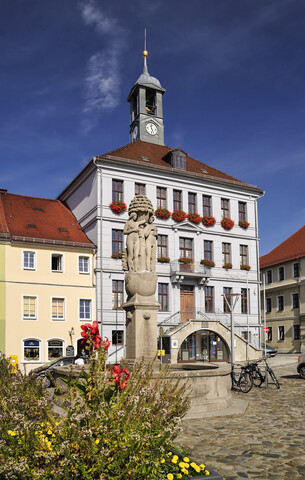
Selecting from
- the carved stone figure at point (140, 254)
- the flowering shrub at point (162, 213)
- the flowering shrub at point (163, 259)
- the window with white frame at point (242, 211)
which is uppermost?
the window with white frame at point (242, 211)

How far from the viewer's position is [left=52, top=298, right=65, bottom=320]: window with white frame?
3194 centimetres

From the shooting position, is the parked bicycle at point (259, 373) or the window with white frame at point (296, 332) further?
the window with white frame at point (296, 332)

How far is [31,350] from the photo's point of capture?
30.4 meters

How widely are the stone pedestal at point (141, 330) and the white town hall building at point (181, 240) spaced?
1878 cm

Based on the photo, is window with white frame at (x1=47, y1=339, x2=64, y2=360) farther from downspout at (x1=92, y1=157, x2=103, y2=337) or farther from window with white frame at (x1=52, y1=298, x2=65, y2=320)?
downspout at (x1=92, y1=157, x2=103, y2=337)

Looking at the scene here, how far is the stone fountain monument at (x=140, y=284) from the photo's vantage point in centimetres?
1310

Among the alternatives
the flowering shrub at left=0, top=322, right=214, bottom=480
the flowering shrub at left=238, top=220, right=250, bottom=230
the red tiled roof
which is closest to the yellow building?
the flowering shrub at left=238, top=220, right=250, bottom=230

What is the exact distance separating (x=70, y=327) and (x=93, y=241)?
616cm

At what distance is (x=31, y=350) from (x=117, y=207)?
11123 mm

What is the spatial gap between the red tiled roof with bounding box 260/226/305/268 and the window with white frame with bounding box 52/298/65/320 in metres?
24.5

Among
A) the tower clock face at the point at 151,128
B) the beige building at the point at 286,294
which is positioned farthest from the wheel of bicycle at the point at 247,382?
the tower clock face at the point at 151,128

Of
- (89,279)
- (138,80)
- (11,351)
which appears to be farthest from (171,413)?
(138,80)

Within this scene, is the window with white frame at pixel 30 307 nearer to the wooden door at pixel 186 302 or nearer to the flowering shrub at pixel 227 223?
the wooden door at pixel 186 302

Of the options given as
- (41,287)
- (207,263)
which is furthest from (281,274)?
(41,287)
